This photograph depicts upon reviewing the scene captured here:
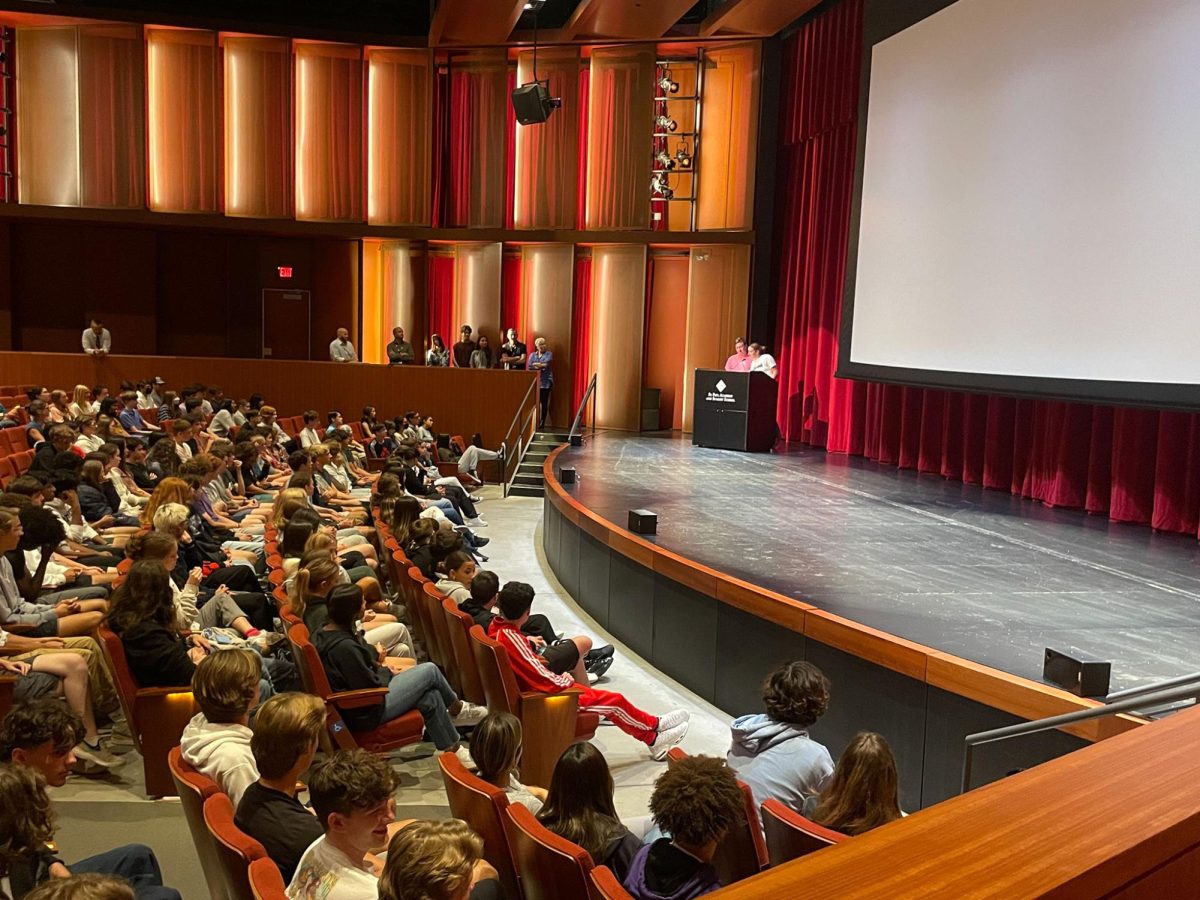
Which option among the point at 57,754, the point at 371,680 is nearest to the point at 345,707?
the point at 371,680

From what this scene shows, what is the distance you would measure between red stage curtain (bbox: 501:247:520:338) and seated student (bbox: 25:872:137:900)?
13283 mm

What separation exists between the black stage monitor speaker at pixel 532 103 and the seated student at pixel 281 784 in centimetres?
1058

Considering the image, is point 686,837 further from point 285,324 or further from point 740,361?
point 285,324

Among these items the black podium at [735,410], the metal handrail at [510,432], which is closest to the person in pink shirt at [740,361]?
the black podium at [735,410]

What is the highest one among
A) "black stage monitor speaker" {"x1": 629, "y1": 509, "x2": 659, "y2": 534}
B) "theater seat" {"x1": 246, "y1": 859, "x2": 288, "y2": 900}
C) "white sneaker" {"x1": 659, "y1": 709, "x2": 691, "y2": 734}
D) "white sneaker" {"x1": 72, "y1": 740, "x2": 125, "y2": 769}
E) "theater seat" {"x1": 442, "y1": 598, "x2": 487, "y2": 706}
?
"theater seat" {"x1": 246, "y1": 859, "x2": 288, "y2": 900}

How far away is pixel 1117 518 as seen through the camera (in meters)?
7.25

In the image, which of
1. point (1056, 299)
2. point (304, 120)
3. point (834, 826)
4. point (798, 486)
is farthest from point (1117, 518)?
point (304, 120)

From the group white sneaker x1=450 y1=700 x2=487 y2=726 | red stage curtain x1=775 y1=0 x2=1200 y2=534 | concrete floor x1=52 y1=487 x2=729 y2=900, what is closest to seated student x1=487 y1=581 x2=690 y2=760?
concrete floor x1=52 y1=487 x2=729 y2=900

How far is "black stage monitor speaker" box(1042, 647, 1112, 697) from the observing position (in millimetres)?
3100

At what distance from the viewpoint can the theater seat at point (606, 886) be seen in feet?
5.60

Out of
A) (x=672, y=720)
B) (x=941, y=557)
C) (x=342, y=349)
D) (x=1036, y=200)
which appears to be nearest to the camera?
(x=672, y=720)

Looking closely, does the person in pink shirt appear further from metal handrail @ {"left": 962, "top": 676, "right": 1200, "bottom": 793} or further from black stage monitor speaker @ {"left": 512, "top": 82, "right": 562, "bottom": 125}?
metal handrail @ {"left": 962, "top": 676, "right": 1200, "bottom": 793}

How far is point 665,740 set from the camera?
4199 mm

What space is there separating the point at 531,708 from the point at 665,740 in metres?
0.76
